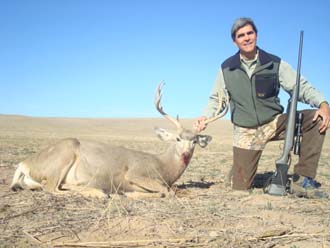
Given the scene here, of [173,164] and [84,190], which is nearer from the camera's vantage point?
[84,190]

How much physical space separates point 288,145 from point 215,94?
1.81 meters

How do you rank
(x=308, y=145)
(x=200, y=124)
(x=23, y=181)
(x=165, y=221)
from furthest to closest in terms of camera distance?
(x=200, y=124)
(x=23, y=181)
(x=308, y=145)
(x=165, y=221)

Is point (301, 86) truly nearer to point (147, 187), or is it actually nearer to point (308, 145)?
point (308, 145)

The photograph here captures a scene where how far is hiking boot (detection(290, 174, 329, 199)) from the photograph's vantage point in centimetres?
640

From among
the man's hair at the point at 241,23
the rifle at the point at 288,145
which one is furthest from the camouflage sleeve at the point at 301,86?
the man's hair at the point at 241,23

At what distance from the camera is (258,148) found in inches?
303

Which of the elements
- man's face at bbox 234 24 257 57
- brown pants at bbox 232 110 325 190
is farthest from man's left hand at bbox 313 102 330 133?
man's face at bbox 234 24 257 57

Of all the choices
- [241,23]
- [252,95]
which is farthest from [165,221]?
[241,23]

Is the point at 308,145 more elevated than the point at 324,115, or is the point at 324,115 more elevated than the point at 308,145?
the point at 324,115

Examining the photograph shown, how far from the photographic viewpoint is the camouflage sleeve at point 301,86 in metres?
7.14

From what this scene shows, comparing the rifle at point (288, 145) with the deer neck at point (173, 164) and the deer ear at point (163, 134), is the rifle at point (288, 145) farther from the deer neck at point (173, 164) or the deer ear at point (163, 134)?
the deer ear at point (163, 134)

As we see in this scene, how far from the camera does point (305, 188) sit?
6820 mm

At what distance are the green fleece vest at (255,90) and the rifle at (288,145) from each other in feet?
1.36

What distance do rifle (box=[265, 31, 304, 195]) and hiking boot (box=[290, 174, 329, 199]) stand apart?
5.9 inches
